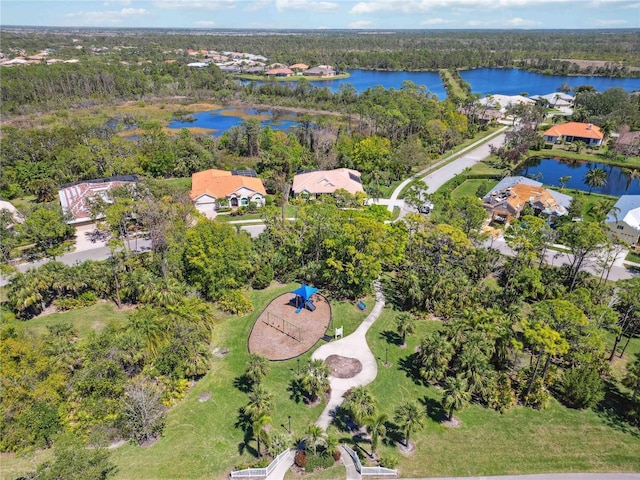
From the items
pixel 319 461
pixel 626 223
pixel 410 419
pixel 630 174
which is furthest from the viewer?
pixel 630 174

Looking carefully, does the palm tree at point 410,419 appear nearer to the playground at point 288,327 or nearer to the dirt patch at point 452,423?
the dirt patch at point 452,423

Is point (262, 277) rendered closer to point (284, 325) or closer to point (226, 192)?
point (284, 325)

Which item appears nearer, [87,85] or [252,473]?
[252,473]

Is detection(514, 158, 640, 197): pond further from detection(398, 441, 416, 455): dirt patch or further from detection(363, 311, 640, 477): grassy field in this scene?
detection(398, 441, 416, 455): dirt patch

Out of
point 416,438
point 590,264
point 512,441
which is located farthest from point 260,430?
point 590,264

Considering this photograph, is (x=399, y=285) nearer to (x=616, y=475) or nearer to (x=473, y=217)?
(x=473, y=217)

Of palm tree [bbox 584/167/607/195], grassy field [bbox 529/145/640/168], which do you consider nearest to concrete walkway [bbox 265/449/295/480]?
palm tree [bbox 584/167/607/195]
